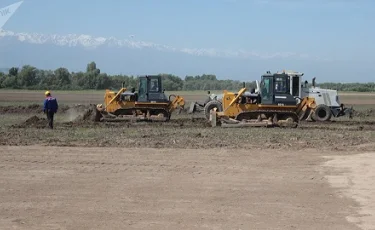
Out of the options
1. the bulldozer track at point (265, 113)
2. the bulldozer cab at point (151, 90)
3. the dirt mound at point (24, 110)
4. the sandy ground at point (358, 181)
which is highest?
the bulldozer cab at point (151, 90)

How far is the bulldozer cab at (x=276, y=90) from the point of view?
2803cm

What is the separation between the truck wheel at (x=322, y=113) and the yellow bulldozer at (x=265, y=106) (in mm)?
3820

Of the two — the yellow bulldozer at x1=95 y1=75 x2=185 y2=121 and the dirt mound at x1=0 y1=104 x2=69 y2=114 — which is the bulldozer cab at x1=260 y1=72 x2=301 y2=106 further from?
the dirt mound at x1=0 y1=104 x2=69 y2=114

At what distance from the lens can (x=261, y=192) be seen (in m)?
11.7

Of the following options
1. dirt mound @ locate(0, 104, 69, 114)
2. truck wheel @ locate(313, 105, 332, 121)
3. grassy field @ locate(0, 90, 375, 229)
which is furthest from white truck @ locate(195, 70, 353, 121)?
dirt mound @ locate(0, 104, 69, 114)

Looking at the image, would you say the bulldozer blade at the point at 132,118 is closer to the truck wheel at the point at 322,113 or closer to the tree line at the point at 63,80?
the truck wheel at the point at 322,113

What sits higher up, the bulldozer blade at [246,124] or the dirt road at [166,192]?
the bulldozer blade at [246,124]

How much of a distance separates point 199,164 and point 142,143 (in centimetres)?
491

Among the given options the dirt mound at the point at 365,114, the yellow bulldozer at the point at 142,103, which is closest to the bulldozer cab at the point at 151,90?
the yellow bulldozer at the point at 142,103

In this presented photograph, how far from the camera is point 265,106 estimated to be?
2809cm

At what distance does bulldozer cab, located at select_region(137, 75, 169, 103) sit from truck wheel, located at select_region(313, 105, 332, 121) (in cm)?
771

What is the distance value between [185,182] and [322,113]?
20916 mm

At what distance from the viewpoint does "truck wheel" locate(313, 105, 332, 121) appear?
32.2 meters

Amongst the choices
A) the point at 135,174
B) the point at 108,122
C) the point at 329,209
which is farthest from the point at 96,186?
the point at 108,122
